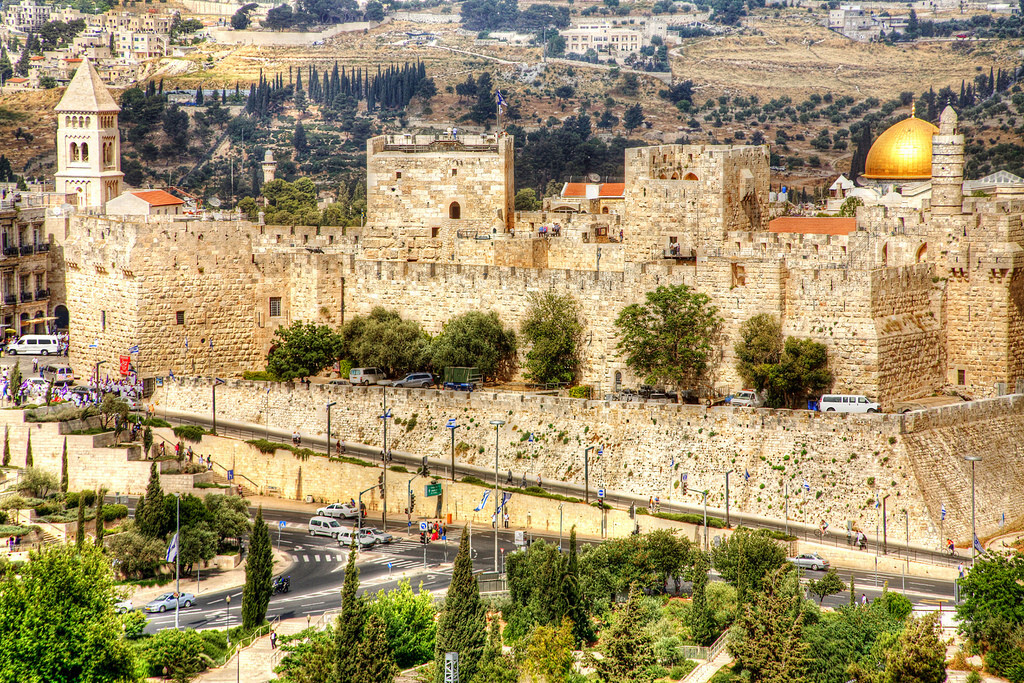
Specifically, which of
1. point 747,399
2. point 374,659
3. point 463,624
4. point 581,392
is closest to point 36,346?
point 581,392

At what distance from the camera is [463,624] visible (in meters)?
44.7

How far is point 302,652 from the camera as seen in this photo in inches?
1766

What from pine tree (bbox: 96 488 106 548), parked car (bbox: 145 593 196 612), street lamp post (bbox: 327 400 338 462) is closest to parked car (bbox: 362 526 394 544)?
street lamp post (bbox: 327 400 338 462)

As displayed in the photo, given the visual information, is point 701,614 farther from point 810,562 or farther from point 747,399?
point 747,399

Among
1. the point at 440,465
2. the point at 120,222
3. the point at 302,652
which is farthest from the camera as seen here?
the point at 120,222

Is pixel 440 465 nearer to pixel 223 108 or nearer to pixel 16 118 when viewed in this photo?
pixel 16 118

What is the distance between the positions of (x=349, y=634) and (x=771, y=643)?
10.7 m

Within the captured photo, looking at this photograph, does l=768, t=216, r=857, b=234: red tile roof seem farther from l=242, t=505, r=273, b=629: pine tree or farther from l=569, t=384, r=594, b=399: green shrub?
l=242, t=505, r=273, b=629: pine tree

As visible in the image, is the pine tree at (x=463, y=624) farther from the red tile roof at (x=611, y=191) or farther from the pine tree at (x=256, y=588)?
the red tile roof at (x=611, y=191)

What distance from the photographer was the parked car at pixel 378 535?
2236 inches

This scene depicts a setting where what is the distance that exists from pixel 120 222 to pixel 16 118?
97069mm

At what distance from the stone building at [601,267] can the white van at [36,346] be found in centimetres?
354

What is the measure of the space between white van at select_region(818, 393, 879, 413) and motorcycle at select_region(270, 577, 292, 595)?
18676mm

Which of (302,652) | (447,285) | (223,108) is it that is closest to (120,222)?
(447,285)
